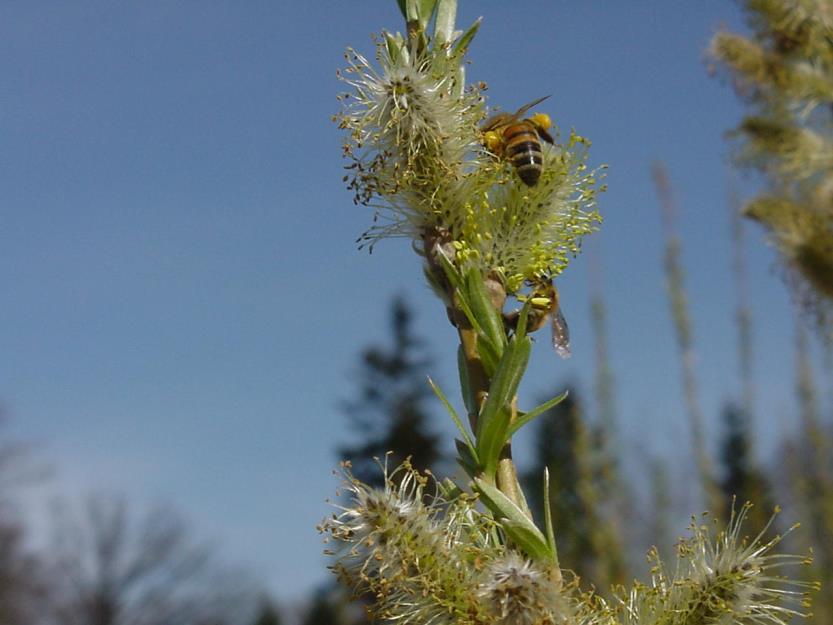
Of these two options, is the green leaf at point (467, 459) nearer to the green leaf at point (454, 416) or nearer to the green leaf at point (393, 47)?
the green leaf at point (454, 416)

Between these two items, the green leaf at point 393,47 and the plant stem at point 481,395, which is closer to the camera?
the plant stem at point 481,395

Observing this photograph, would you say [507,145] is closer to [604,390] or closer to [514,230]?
[514,230]

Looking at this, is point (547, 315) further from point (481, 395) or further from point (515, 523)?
point (515, 523)

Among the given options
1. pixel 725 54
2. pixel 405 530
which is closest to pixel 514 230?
pixel 405 530

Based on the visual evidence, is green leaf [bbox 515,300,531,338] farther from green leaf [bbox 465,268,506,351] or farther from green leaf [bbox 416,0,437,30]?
green leaf [bbox 416,0,437,30]

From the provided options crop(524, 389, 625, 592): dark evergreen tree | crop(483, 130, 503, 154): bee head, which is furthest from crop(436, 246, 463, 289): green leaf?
crop(524, 389, 625, 592): dark evergreen tree

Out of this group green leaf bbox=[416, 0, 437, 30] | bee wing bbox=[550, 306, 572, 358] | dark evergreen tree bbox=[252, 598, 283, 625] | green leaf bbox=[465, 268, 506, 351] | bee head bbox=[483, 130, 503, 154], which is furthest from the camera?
dark evergreen tree bbox=[252, 598, 283, 625]

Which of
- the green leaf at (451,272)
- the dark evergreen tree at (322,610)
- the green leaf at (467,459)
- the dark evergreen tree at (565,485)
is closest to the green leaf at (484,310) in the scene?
the green leaf at (451,272)
